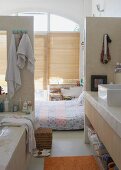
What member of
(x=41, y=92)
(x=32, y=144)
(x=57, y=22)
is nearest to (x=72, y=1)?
(x=57, y=22)

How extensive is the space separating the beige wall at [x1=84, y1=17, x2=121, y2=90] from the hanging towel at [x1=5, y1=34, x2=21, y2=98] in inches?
47.0

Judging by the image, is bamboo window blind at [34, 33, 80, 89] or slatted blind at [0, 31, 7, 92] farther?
bamboo window blind at [34, 33, 80, 89]

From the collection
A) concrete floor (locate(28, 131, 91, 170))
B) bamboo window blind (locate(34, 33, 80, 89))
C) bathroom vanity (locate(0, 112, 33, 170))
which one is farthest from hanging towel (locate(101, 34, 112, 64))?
bamboo window blind (locate(34, 33, 80, 89))

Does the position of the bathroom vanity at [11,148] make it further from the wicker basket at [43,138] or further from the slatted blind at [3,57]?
the slatted blind at [3,57]

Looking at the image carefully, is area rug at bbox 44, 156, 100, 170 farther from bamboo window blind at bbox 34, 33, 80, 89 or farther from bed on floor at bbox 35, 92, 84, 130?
bamboo window blind at bbox 34, 33, 80, 89

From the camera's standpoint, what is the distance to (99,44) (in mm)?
4035

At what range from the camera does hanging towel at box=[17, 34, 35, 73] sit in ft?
11.4

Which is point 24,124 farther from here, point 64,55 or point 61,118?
point 64,55

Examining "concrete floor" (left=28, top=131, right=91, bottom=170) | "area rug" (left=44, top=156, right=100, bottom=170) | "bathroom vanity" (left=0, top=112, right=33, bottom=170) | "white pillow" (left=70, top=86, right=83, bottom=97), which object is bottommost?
"area rug" (left=44, top=156, right=100, bottom=170)

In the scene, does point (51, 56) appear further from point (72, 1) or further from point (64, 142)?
point (64, 142)

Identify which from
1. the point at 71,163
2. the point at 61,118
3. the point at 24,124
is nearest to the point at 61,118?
the point at 61,118

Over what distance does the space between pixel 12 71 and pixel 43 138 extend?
112 centimetres

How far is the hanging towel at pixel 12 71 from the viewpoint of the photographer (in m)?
3.51

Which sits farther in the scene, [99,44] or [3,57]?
[99,44]
